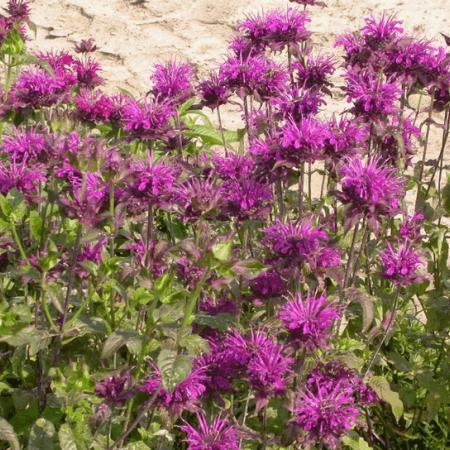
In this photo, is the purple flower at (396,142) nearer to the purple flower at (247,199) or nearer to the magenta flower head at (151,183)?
the purple flower at (247,199)

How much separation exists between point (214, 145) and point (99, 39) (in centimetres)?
251

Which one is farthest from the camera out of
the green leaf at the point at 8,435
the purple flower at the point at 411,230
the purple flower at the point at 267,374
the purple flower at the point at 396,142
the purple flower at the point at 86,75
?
the purple flower at the point at 86,75

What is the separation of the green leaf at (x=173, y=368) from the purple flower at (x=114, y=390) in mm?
286

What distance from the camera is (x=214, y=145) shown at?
520cm

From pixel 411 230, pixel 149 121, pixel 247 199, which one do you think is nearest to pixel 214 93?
pixel 149 121

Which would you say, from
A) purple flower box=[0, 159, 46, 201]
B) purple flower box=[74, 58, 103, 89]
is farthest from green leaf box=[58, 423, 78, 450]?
purple flower box=[74, 58, 103, 89]

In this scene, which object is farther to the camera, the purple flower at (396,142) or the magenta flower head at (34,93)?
the magenta flower head at (34,93)

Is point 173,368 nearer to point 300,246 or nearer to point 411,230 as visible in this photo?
point 300,246

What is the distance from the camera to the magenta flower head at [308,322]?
7.28ft

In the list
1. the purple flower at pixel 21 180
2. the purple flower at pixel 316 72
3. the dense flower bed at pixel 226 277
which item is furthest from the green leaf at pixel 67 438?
the purple flower at pixel 316 72

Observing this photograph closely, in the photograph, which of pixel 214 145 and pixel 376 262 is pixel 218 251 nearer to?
pixel 376 262

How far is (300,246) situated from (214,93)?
113 centimetres

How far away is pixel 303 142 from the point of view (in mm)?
2596

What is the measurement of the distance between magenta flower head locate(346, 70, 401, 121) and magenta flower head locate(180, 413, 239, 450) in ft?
4.16
